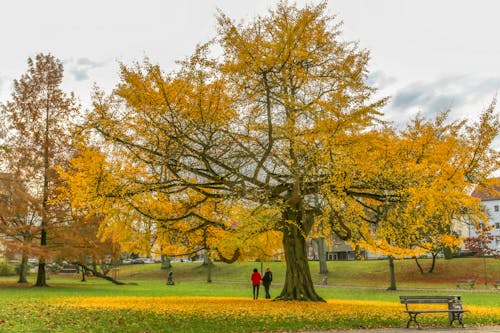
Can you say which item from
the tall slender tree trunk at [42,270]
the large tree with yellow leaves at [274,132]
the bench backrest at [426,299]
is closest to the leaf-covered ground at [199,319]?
the bench backrest at [426,299]

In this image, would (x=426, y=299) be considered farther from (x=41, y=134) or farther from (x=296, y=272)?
(x=41, y=134)

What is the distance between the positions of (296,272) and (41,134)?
21.9 m

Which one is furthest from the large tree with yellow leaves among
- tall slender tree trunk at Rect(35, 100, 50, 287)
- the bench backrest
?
tall slender tree trunk at Rect(35, 100, 50, 287)

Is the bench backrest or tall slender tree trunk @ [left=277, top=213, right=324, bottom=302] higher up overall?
tall slender tree trunk @ [left=277, top=213, right=324, bottom=302]

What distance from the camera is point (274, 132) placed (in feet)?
49.6

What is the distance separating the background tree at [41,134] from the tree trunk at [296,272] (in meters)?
18.0

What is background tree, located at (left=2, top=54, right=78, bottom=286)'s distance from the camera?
32719mm

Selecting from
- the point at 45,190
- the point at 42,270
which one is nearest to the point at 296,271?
the point at 45,190

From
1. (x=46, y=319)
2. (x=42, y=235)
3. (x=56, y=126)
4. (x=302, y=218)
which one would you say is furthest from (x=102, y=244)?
(x=46, y=319)

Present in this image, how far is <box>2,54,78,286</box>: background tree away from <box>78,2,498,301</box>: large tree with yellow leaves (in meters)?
16.8

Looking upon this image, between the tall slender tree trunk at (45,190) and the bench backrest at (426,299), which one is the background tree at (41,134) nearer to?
the tall slender tree trunk at (45,190)

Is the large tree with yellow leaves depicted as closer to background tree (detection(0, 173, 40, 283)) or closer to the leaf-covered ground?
the leaf-covered ground

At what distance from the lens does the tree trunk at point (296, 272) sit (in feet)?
66.6

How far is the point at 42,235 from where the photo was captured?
32781 millimetres
